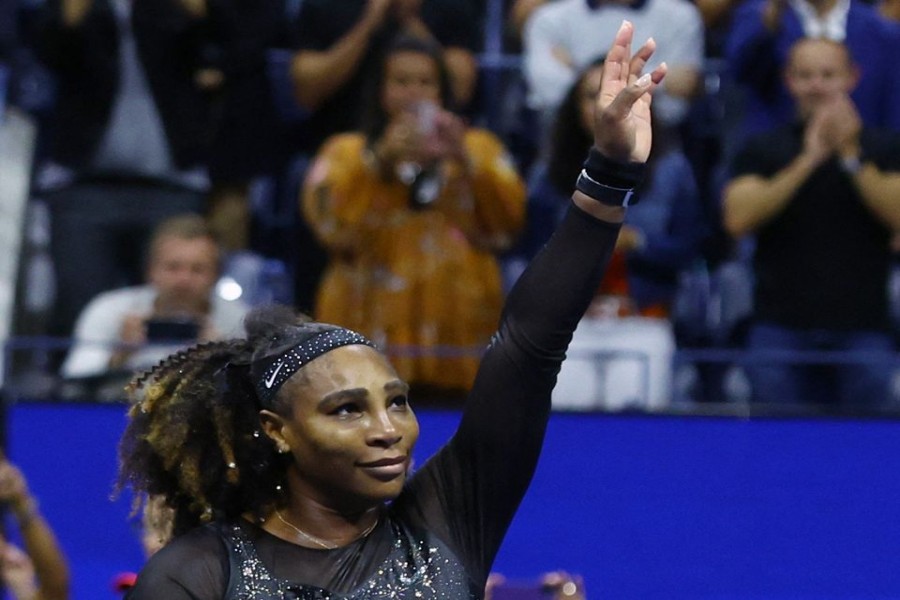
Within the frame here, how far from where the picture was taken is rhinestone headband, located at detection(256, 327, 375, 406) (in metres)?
2.37

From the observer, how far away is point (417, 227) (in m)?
5.24

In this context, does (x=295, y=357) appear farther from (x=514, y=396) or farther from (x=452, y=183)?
(x=452, y=183)

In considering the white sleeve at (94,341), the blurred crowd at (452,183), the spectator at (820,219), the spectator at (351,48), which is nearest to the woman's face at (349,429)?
the blurred crowd at (452,183)

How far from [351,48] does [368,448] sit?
11.9 feet

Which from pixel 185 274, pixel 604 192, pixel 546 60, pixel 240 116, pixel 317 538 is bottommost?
pixel 185 274

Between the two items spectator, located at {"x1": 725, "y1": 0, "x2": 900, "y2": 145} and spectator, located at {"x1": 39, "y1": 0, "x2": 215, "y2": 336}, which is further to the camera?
spectator, located at {"x1": 39, "y1": 0, "x2": 215, "y2": 336}

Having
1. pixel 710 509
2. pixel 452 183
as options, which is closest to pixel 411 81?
pixel 452 183

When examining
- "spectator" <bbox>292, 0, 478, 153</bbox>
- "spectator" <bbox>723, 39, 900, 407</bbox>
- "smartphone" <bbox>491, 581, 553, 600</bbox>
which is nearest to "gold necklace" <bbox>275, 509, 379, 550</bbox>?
"smartphone" <bbox>491, 581, 553, 600</bbox>

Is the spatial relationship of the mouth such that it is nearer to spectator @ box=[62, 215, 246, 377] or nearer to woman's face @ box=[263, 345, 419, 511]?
woman's face @ box=[263, 345, 419, 511]

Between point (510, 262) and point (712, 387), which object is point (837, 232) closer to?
point (712, 387)

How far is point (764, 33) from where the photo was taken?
5668 mm

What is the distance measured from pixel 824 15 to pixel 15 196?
9.49ft

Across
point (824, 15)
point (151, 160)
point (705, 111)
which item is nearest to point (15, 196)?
point (151, 160)

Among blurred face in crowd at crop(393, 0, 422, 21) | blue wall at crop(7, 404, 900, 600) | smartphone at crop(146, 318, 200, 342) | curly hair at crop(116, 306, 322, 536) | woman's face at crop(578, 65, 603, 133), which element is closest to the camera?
curly hair at crop(116, 306, 322, 536)
